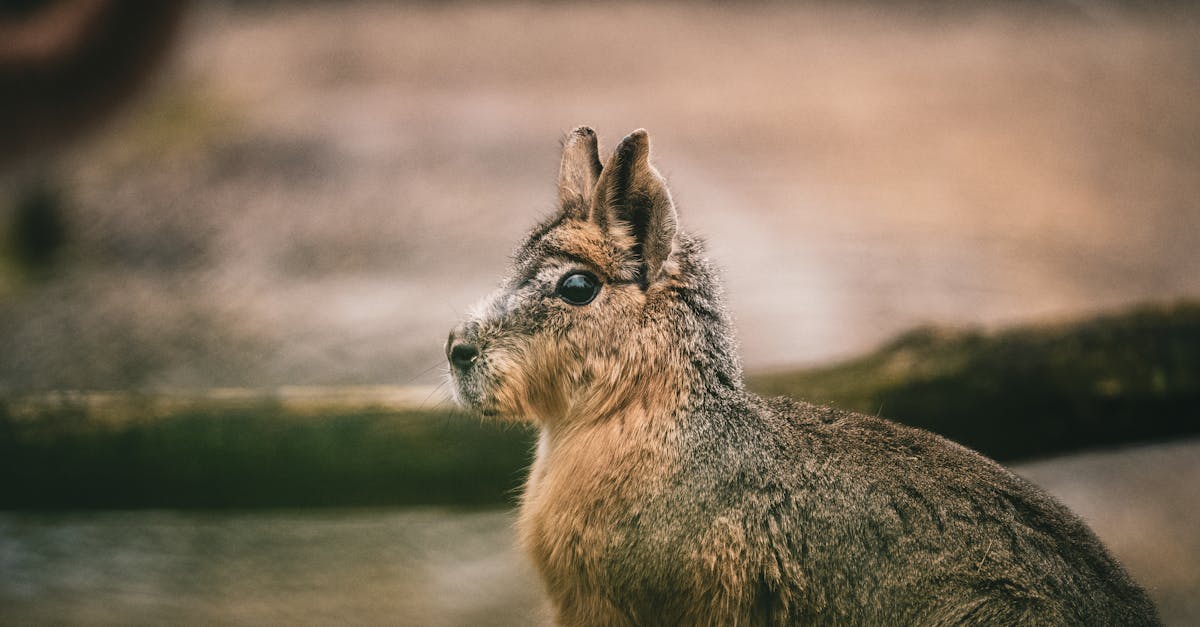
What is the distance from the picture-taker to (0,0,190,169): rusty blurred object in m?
6.51

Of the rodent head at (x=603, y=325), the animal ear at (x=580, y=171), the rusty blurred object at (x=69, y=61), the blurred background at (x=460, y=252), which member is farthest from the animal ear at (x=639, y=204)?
the rusty blurred object at (x=69, y=61)

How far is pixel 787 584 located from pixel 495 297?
3.35 feet

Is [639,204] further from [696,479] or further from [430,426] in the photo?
[430,426]

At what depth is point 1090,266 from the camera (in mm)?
8359

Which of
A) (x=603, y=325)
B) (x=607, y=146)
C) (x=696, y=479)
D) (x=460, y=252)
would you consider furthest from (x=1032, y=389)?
(x=607, y=146)

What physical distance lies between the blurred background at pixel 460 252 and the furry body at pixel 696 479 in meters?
0.60

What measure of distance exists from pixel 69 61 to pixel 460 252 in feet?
9.75

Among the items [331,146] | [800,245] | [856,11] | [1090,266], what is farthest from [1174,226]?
[331,146]

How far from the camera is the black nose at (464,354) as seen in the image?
9.18 ft

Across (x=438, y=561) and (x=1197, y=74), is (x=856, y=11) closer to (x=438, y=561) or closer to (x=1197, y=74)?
(x=1197, y=74)

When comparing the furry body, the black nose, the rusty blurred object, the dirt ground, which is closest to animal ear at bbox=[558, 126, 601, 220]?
the furry body

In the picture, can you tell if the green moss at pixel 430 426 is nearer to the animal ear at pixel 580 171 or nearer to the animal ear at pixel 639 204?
the animal ear at pixel 580 171

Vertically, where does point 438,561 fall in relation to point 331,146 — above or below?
below

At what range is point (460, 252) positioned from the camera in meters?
8.44
